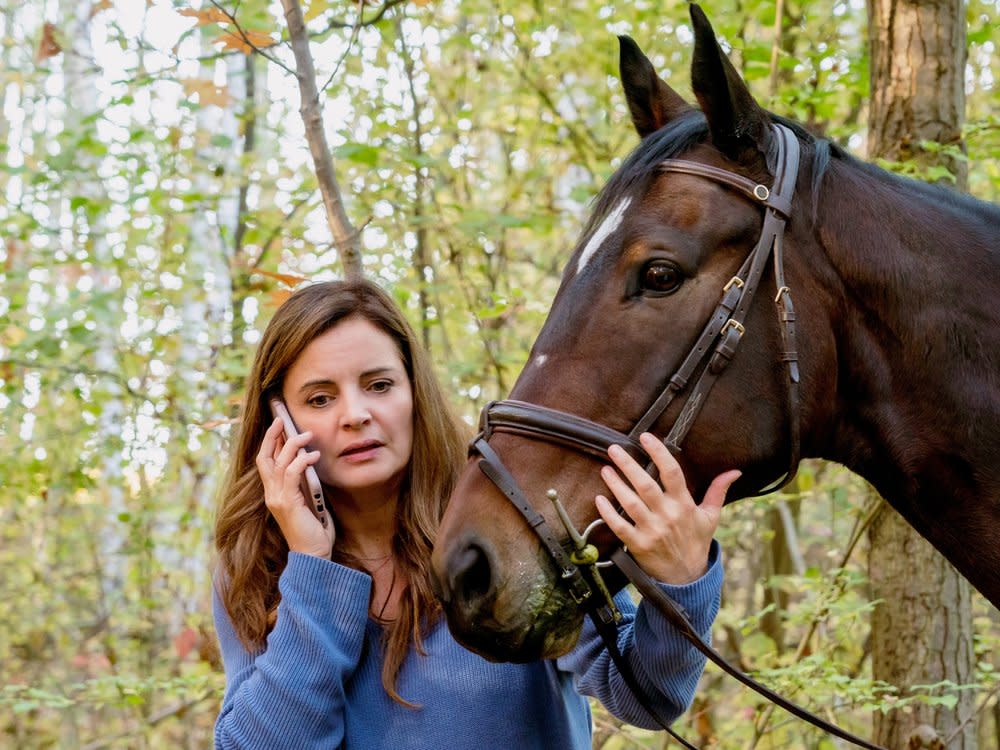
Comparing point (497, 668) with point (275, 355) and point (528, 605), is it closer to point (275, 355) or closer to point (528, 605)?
point (528, 605)

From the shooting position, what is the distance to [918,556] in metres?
3.61

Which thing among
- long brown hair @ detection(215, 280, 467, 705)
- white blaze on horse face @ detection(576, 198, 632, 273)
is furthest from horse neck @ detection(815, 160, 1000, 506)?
long brown hair @ detection(215, 280, 467, 705)

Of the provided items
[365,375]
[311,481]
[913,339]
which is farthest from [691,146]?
[311,481]

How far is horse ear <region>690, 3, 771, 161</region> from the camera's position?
6.57ft

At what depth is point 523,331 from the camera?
716 centimetres

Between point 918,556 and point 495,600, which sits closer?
point 495,600

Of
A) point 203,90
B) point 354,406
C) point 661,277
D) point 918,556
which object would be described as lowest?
point 918,556

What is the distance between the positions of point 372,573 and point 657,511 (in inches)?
35.0

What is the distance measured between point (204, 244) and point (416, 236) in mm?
2181

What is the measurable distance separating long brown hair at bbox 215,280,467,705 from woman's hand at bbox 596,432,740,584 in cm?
62

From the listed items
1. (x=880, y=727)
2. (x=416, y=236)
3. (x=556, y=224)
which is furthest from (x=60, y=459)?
(x=880, y=727)

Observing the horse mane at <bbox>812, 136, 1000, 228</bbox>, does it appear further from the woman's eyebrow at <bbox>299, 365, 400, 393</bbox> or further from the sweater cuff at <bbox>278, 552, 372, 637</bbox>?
the sweater cuff at <bbox>278, 552, 372, 637</bbox>

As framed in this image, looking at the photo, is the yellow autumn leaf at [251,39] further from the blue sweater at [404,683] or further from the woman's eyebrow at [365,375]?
the blue sweater at [404,683]

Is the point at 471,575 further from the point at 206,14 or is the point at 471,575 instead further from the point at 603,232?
the point at 206,14
